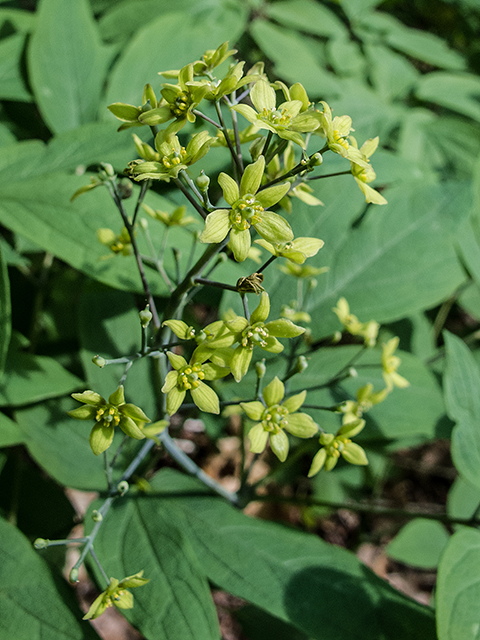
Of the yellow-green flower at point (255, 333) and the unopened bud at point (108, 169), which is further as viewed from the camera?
the unopened bud at point (108, 169)

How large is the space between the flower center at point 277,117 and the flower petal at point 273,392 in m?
0.72

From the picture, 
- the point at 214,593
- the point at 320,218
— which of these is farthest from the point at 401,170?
the point at 214,593

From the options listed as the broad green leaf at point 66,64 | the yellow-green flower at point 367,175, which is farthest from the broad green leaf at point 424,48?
the yellow-green flower at point 367,175

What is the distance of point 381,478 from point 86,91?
2931 millimetres

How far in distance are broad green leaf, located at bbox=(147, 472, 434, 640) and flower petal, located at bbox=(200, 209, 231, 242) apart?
1.37m

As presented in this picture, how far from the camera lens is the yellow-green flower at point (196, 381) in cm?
138

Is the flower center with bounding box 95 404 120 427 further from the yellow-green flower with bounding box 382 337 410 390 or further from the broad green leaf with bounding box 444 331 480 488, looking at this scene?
the broad green leaf with bounding box 444 331 480 488

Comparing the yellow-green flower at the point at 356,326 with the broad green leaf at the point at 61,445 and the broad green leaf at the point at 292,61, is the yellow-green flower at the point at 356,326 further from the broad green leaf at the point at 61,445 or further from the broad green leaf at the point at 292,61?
the broad green leaf at the point at 292,61

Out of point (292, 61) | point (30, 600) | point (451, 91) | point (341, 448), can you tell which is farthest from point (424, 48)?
point (30, 600)

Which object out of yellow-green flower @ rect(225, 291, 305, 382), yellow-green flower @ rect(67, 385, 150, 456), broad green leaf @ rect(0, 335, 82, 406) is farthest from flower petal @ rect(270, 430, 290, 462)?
broad green leaf @ rect(0, 335, 82, 406)

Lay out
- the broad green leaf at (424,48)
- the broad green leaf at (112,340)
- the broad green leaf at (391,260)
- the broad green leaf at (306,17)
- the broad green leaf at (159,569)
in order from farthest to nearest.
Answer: the broad green leaf at (424,48) < the broad green leaf at (306,17) < the broad green leaf at (391,260) < the broad green leaf at (112,340) < the broad green leaf at (159,569)

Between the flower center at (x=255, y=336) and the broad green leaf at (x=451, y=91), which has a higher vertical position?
the broad green leaf at (x=451, y=91)

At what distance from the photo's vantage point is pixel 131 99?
8.61 ft

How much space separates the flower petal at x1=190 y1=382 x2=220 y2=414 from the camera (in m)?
1.39
